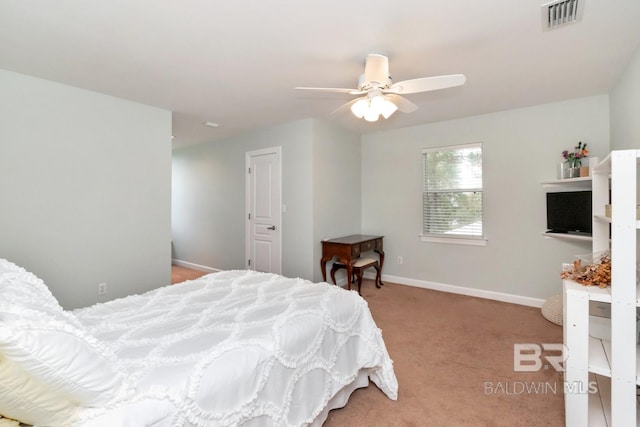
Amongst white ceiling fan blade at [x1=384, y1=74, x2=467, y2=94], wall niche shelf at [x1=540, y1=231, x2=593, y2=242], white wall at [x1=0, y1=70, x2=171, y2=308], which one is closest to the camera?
white ceiling fan blade at [x1=384, y1=74, x2=467, y2=94]

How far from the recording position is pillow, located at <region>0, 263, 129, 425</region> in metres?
0.87

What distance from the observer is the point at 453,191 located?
14.1 ft

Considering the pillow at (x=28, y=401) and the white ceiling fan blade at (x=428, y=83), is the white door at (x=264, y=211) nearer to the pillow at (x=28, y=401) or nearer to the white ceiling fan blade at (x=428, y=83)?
the white ceiling fan blade at (x=428, y=83)

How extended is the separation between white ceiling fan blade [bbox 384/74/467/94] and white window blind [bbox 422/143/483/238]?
2239 mm

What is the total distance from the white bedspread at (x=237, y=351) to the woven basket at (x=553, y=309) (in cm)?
229

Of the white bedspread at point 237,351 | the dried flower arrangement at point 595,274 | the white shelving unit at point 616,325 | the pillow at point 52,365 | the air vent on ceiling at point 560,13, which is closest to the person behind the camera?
the pillow at point 52,365

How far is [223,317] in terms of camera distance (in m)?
1.71

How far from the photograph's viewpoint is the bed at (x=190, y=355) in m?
0.93

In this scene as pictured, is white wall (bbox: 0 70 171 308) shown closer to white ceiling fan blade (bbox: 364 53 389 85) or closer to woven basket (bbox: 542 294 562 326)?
white ceiling fan blade (bbox: 364 53 389 85)

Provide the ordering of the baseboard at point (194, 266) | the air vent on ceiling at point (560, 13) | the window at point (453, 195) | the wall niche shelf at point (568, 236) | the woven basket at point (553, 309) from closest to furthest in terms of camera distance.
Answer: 1. the air vent on ceiling at point (560, 13)
2. the wall niche shelf at point (568, 236)
3. the woven basket at point (553, 309)
4. the window at point (453, 195)
5. the baseboard at point (194, 266)

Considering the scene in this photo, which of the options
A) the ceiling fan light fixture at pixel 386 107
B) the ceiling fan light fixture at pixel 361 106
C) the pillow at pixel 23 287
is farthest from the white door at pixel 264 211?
the pillow at pixel 23 287

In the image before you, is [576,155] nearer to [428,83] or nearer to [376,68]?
[428,83]

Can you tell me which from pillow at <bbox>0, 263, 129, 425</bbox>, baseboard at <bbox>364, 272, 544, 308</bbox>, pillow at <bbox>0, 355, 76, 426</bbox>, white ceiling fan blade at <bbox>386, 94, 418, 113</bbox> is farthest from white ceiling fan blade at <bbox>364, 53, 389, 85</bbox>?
baseboard at <bbox>364, 272, 544, 308</bbox>

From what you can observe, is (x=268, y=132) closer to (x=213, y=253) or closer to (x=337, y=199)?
(x=337, y=199)
